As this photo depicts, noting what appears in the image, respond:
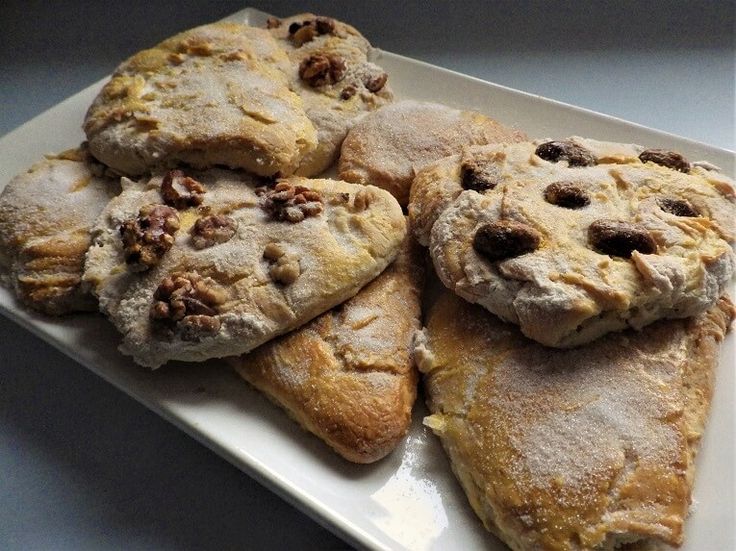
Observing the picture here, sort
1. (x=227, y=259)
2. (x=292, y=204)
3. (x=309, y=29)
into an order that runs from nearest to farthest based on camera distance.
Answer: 1. (x=227, y=259)
2. (x=292, y=204)
3. (x=309, y=29)

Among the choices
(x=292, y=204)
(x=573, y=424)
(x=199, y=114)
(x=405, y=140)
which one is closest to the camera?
(x=573, y=424)

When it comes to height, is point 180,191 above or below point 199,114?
below

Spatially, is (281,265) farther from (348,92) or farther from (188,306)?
(348,92)

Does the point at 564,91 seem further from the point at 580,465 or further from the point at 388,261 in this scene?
the point at 580,465

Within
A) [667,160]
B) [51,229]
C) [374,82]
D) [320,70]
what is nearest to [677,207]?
[667,160]

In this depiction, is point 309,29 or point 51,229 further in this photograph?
point 309,29

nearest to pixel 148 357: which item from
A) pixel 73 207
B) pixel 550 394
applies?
pixel 73 207

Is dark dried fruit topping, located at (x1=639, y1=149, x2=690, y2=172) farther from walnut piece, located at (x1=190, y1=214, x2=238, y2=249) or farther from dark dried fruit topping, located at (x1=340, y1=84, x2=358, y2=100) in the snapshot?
walnut piece, located at (x1=190, y1=214, x2=238, y2=249)
